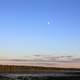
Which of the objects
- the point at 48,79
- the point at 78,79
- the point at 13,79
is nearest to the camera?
the point at 13,79

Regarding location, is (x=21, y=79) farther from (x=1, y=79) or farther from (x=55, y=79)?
(x=55, y=79)

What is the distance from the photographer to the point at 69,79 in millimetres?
37438

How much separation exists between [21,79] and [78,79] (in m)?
12.3

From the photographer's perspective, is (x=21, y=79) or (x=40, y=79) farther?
(x=40, y=79)

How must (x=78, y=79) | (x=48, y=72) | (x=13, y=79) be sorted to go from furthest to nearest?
(x=48, y=72) → (x=78, y=79) → (x=13, y=79)

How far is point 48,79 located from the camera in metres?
34.1

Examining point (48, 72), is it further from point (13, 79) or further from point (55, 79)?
point (13, 79)

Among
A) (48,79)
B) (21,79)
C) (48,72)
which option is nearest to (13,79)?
(21,79)

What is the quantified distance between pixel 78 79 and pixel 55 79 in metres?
4.68

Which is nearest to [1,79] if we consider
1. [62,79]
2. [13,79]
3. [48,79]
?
[13,79]

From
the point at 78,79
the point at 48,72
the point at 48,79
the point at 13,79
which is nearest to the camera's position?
the point at 13,79

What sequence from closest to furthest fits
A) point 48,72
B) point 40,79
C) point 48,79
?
point 40,79 → point 48,79 → point 48,72

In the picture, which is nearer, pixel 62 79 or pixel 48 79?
pixel 48 79

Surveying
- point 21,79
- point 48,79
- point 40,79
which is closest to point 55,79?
point 48,79
